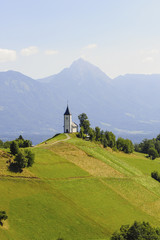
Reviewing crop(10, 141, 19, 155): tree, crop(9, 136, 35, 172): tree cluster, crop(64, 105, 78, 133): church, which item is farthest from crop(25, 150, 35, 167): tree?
crop(64, 105, 78, 133): church

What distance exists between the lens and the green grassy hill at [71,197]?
5891 cm

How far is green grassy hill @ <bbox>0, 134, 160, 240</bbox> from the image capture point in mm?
58906

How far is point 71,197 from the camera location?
72.1m

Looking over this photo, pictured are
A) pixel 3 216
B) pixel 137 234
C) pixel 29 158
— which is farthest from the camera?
pixel 29 158

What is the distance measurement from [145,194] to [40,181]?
34656 mm

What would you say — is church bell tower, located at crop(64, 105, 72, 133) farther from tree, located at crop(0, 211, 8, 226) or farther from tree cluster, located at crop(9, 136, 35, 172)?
tree, located at crop(0, 211, 8, 226)

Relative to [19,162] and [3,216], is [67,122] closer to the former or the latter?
[19,162]

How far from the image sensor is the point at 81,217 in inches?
2554

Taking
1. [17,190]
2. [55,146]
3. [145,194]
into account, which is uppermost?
[55,146]

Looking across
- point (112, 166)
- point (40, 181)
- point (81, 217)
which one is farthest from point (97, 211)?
point (112, 166)

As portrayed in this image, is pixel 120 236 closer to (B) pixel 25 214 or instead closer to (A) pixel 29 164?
(B) pixel 25 214

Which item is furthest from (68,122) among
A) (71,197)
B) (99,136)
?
(71,197)

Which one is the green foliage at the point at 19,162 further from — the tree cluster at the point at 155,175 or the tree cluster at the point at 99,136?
the tree cluster at the point at 99,136

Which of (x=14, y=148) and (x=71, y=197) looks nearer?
(x=71, y=197)
